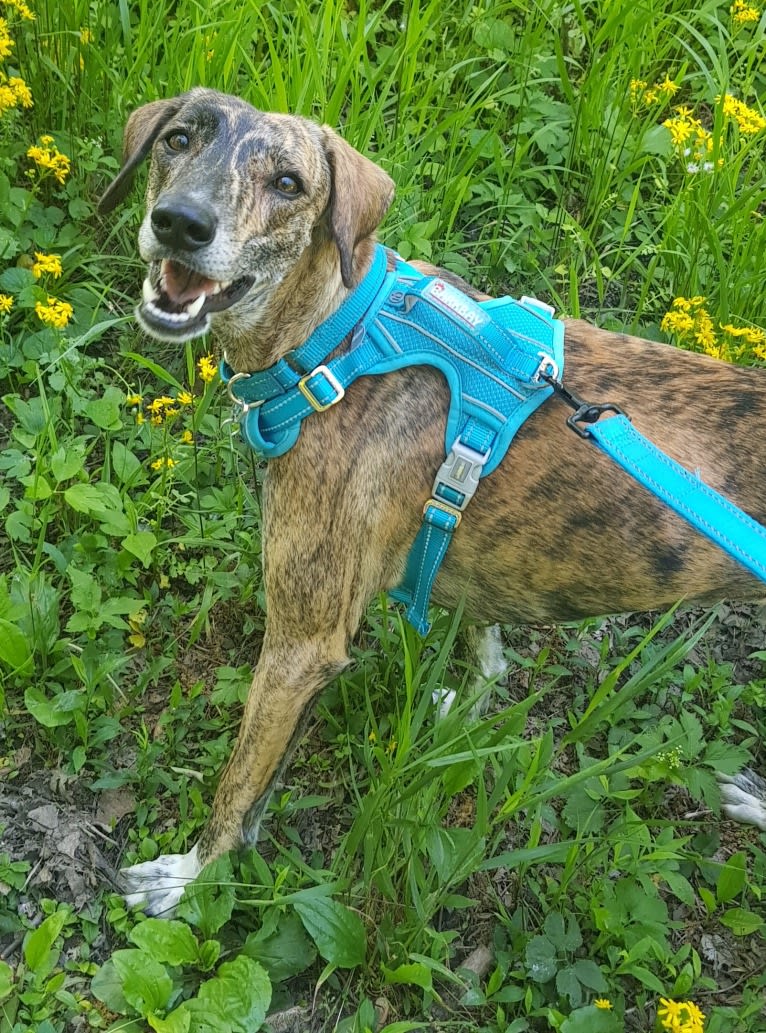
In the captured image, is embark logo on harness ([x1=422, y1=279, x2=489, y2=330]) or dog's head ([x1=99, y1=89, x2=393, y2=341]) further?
embark logo on harness ([x1=422, y1=279, x2=489, y2=330])

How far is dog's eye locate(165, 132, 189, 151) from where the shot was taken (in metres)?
2.56

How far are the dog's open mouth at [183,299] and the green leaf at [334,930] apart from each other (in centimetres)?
165

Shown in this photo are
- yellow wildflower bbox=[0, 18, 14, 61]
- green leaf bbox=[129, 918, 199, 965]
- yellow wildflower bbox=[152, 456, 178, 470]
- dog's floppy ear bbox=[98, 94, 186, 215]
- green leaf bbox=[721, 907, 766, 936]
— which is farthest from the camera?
yellow wildflower bbox=[0, 18, 14, 61]

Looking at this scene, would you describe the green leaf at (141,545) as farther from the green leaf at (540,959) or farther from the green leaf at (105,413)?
the green leaf at (540,959)

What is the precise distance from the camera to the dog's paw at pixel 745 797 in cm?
347

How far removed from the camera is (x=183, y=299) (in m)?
2.41

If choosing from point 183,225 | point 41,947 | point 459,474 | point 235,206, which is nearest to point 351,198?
point 235,206

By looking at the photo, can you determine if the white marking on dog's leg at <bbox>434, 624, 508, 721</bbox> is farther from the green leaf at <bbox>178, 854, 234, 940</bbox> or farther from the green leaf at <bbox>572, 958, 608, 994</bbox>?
the green leaf at <bbox>178, 854, 234, 940</bbox>

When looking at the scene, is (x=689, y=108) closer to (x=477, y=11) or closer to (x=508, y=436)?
(x=477, y=11)

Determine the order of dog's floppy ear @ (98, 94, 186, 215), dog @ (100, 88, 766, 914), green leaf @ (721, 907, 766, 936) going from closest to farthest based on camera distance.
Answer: dog @ (100, 88, 766, 914) → dog's floppy ear @ (98, 94, 186, 215) → green leaf @ (721, 907, 766, 936)

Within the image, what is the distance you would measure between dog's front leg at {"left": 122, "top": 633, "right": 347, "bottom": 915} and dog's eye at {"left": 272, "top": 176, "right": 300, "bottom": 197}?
1.27 m

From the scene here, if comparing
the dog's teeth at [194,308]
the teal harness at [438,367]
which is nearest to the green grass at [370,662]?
the teal harness at [438,367]

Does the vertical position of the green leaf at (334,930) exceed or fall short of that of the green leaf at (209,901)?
it exceeds it

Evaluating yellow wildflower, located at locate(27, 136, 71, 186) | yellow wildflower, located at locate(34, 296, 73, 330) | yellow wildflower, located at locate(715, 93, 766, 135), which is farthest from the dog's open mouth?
yellow wildflower, located at locate(715, 93, 766, 135)
